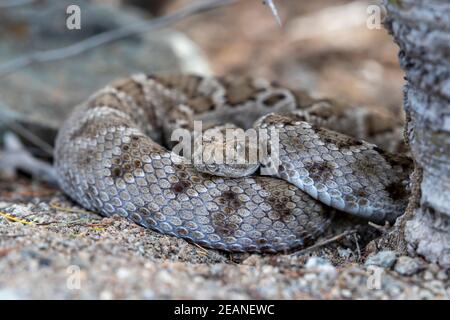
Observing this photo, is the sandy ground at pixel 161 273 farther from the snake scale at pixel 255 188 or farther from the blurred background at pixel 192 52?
the blurred background at pixel 192 52

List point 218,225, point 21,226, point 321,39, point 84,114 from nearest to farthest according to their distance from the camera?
point 21,226
point 218,225
point 84,114
point 321,39

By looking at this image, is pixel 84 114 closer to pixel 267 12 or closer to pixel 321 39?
pixel 321 39

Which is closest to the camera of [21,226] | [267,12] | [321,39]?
[21,226]

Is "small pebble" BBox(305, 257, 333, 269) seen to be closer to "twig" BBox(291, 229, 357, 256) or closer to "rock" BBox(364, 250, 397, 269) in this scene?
"rock" BBox(364, 250, 397, 269)
